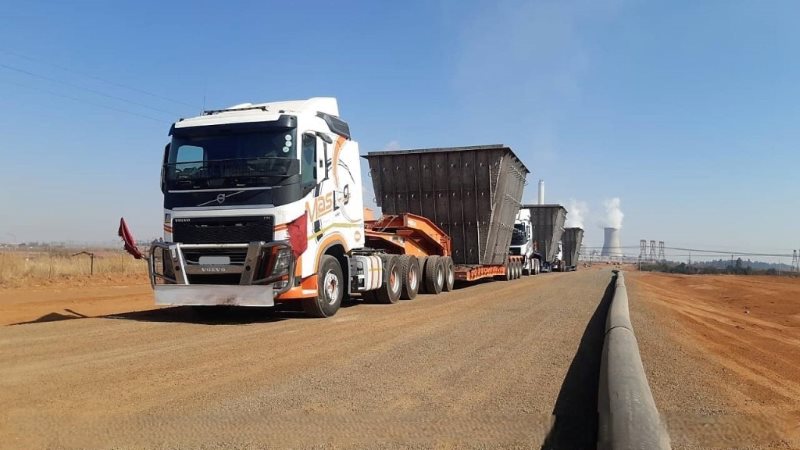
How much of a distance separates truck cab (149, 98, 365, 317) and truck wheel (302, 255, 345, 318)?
3 centimetres

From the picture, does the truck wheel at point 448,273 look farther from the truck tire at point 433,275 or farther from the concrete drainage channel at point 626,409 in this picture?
the concrete drainage channel at point 626,409

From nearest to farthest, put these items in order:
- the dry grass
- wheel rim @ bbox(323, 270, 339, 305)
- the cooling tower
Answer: wheel rim @ bbox(323, 270, 339, 305) → the dry grass → the cooling tower

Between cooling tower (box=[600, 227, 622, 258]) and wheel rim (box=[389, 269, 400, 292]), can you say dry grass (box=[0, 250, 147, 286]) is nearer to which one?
wheel rim (box=[389, 269, 400, 292])

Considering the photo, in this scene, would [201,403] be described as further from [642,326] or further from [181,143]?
[642,326]

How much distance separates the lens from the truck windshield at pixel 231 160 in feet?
29.6

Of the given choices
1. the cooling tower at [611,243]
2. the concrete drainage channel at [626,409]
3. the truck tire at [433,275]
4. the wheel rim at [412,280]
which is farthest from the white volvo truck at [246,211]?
the cooling tower at [611,243]

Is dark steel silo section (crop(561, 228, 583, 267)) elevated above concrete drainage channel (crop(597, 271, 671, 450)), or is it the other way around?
dark steel silo section (crop(561, 228, 583, 267))

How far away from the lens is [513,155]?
19.0 metres

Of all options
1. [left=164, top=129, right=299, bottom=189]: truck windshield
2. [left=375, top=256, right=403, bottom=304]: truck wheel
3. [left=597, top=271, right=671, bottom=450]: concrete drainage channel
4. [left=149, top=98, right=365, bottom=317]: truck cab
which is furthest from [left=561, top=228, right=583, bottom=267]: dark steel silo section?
[left=597, top=271, right=671, bottom=450]: concrete drainage channel

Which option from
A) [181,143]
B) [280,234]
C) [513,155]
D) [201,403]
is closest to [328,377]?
[201,403]

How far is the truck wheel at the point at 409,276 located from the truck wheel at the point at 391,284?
166 mm

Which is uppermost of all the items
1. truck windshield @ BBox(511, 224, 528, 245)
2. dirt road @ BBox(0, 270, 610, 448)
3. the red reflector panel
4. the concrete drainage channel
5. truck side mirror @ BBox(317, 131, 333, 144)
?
truck side mirror @ BBox(317, 131, 333, 144)

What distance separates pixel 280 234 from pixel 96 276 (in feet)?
52.8

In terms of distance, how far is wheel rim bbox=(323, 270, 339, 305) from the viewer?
9.98 meters
